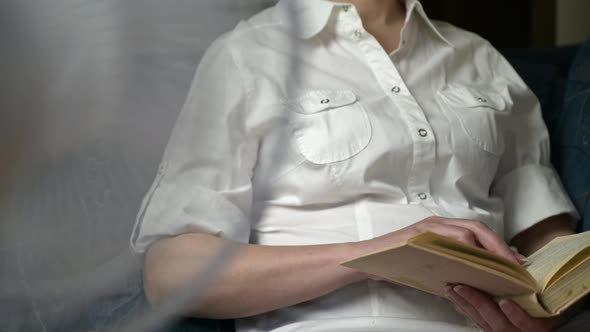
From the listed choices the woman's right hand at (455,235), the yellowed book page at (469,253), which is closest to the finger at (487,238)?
the woman's right hand at (455,235)

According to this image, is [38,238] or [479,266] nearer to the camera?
[38,238]

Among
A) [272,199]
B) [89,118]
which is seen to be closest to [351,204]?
[272,199]

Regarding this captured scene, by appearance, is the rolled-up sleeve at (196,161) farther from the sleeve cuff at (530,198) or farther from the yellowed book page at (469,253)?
the sleeve cuff at (530,198)

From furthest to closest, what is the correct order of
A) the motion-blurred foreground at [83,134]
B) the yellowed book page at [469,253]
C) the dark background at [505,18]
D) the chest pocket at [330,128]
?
the dark background at [505,18]
the chest pocket at [330,128]
the yellowed book page at [469,253]
the motion-blurred foreground at [83,134]

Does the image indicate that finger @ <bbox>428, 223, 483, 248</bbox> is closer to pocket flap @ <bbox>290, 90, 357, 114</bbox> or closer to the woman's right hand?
the woman's right hand

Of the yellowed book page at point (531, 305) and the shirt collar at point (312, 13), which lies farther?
the yellowed book page at point (531, 305)

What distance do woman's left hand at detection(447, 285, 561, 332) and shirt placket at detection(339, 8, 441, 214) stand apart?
172mm

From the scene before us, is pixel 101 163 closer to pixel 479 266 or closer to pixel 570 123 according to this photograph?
pixel 479 266

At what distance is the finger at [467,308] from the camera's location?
74cm

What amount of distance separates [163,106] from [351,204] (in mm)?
466

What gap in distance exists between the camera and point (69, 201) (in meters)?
0.42

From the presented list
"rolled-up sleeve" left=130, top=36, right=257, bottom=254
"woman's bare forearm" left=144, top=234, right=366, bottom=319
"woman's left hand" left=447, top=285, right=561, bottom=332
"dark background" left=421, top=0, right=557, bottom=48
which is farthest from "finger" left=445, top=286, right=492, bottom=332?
"dark background" left=421, top=0, right=557, bottom=48

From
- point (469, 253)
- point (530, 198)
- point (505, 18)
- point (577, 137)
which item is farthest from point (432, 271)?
point (505, 18)

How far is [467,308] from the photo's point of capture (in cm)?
76
